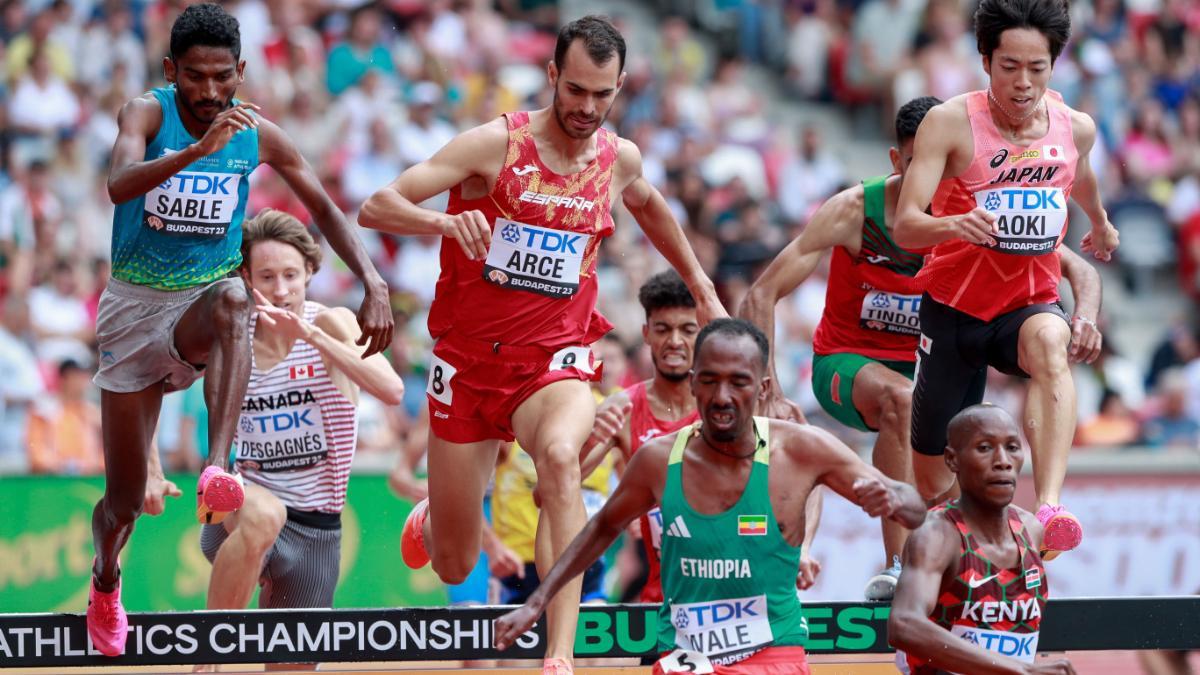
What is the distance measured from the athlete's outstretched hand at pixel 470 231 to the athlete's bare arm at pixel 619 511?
0.94m

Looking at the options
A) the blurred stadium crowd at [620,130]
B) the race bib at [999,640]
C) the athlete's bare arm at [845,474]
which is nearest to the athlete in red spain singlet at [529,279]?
the athlete's bare arm at [845,474]

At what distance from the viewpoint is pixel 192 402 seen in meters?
11.9

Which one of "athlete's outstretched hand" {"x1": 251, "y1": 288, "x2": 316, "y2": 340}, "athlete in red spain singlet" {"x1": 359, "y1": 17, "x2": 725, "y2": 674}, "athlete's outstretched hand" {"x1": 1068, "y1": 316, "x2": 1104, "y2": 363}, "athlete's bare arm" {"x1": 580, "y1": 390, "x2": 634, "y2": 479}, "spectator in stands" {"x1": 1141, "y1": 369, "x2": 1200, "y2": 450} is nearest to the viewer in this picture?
"athlete in red spain singlet" {"x1": 359, "y1": 17, "x2": 725, "y2": 674}

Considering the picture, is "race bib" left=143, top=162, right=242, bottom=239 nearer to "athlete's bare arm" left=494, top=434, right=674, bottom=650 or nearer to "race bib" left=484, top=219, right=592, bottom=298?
"race bib" left=484, top=219, right=592, bottom=298

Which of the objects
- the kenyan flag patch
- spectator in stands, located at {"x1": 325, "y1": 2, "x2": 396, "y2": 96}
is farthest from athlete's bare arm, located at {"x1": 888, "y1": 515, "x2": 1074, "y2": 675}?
spectator in stands, located at {"x1": 325, "y1": 2, "x2": 396, "y2": 96}

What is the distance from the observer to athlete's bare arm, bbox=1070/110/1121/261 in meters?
7.72

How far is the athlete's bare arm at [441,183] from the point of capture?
6.84 m

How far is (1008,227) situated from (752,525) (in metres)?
2.06

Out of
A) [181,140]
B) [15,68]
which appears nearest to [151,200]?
[181,140]

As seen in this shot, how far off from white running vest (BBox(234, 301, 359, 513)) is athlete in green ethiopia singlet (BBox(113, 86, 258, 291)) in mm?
1033

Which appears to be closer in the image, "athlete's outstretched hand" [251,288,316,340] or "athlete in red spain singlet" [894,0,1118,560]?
"athlete in red spain singlet" [894,0,1118,560]

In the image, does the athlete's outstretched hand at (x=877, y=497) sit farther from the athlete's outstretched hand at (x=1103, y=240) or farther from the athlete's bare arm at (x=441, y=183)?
the athlete's outstretched hand at (x=1103, y=240)

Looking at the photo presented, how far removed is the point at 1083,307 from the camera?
7.90 metres

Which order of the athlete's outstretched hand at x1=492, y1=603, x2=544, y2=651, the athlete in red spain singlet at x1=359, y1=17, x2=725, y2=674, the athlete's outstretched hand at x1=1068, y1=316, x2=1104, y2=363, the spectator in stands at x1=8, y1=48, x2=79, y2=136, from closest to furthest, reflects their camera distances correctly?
1. the athlete's outstretched hand at x1=492, y1=603, x2=544, y2=651
2. the athlete in red spain singlet at x1=359, y1=17, x2=725, y2=674
3. the athlete's outstretched hand at x1=1068, y1=316, x2=1104, y2=363
4. the spectator in stands at x1=8, y1=48, x2=79, y2=136
